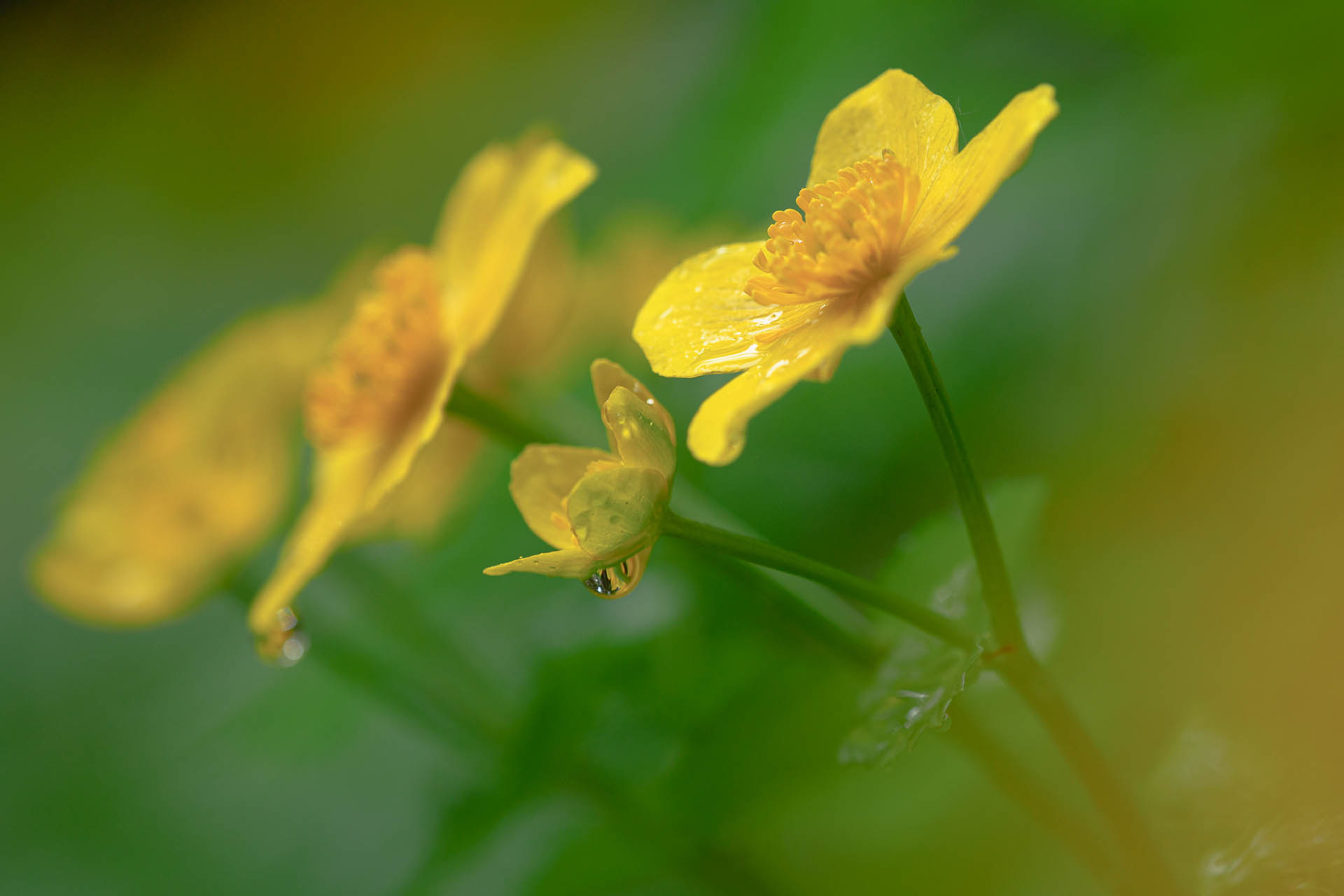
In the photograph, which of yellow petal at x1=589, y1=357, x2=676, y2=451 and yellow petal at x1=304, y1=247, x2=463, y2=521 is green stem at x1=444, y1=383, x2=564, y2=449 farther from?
yellow petal at x1=589, y1=357, x2=676, y2=451

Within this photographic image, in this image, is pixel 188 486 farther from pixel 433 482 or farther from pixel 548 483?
pixel 548 483

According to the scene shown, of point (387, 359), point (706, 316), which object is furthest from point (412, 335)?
point (706, 316)

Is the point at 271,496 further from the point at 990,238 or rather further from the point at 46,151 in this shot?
the point at 46,151

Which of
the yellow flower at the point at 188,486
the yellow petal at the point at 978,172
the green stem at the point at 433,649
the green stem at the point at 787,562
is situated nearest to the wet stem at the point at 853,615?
the green stem at the point at 787,562

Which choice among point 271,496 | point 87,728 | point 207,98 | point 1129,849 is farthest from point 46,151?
point 1129,849

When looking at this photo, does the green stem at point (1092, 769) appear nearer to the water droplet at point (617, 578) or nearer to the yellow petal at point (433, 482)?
the water droplet at point (617, 578)

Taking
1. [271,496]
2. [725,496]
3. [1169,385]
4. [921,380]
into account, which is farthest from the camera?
[725,496]

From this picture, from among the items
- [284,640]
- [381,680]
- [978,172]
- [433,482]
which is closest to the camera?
[978,172]
